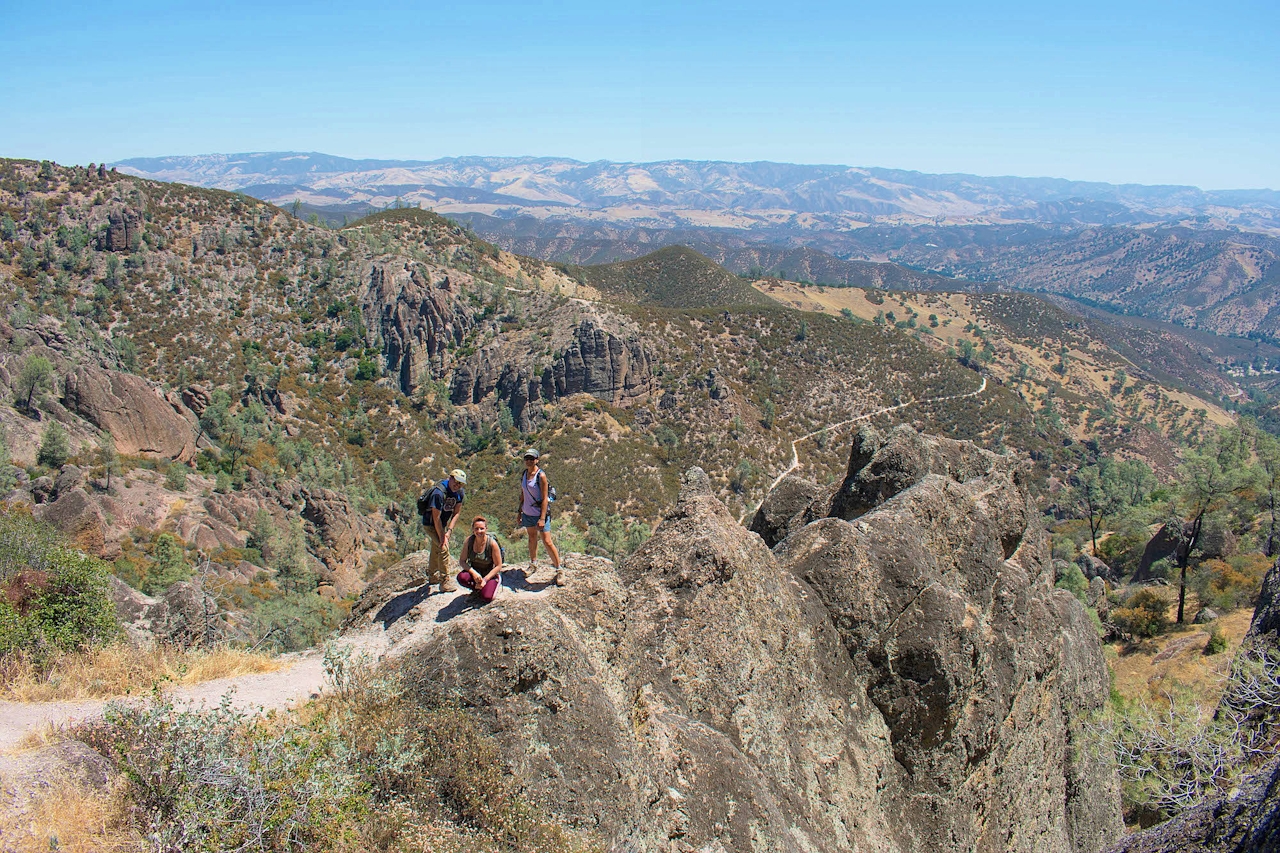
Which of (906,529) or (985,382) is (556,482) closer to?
(906,529)

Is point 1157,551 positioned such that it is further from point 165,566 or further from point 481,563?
point 165,566

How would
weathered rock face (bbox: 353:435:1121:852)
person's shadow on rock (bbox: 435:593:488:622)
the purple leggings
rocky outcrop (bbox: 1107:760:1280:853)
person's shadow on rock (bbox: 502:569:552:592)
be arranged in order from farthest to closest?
person's shadow on rock (bbox: 502:569:552:592), person's shadow on rock (bbox: 435:593:488:622), the purple leggings, weathered rock face (bbox: 353:435:1121:852), rocky outcrop (bbox: 1107:760:1280:853)

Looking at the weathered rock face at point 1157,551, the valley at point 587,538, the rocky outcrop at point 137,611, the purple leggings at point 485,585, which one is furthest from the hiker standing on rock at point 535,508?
the weathered rock face at point 1157,551

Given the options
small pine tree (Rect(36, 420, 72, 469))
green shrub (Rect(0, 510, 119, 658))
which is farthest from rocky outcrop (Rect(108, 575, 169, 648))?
small pine tree (Rect(36, 420, 72, 469))

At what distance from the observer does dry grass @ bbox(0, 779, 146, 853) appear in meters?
7.15

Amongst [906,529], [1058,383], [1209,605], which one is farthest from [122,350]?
[1058,383]

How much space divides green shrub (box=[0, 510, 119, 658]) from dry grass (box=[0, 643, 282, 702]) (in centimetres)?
96

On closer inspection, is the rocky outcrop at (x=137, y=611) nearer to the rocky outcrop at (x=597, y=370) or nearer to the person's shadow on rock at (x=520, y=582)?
the person's shadow on rock at (x=520, y=582)

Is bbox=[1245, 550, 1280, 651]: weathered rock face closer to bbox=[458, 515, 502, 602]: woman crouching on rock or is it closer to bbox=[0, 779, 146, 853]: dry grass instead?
bbox=[458, 515, 502, 602]: woman crouching on rock

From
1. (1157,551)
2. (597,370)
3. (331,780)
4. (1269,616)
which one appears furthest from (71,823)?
(597,370)

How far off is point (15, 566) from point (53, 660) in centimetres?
1045

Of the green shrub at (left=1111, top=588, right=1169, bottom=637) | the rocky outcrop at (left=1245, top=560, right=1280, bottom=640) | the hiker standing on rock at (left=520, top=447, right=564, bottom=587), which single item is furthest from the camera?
the green shrub at (left=1111, top=588, right=1169, bottom=637)

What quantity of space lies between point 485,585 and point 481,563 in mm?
730

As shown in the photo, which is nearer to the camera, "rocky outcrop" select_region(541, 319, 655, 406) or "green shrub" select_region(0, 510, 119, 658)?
"green shrub" select_region(0, 510, 119, 658)
